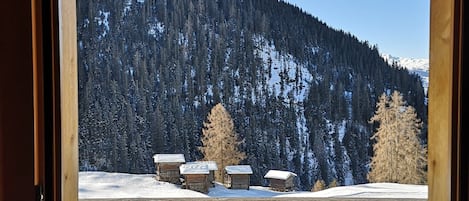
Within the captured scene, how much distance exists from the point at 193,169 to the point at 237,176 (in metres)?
0.52

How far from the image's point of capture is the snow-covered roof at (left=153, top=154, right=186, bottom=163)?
5.50m

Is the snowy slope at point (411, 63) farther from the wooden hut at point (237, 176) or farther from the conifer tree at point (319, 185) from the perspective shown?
the wooden hut at point (237, 176)

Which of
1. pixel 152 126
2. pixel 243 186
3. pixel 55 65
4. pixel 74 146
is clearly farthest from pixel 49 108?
pixel 152 126

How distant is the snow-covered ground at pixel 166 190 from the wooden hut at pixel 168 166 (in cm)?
10

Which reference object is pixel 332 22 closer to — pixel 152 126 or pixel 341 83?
pixel 341 83

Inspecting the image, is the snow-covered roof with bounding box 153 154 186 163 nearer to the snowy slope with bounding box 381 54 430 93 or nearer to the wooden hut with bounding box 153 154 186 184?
the wooden hut with bounding box 153 154 186 184

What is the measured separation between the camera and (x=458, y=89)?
65 centimetres

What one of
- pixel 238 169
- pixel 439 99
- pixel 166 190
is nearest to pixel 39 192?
pixel 439 99

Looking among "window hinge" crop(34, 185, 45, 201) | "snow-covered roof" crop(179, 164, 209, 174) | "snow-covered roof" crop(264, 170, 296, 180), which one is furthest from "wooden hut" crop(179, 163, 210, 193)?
"window hinge" crop(34, 185, 45, 201)

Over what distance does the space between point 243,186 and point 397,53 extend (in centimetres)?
267

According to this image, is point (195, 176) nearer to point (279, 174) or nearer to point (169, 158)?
point (169, 158)

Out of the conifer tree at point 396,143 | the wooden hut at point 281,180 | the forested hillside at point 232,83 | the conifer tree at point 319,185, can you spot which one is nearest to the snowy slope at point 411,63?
the forested hillside at point 232,83

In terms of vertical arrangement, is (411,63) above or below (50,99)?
above

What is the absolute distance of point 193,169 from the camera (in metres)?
5.20
